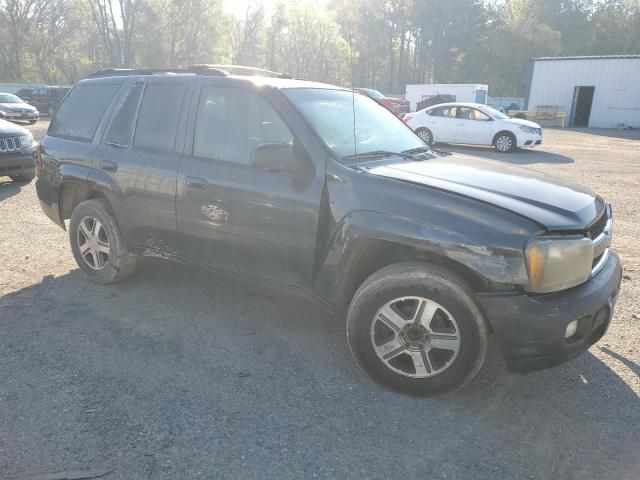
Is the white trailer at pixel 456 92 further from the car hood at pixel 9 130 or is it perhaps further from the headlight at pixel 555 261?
the headlight at pixel 555 261

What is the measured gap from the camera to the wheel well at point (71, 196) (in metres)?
4.59

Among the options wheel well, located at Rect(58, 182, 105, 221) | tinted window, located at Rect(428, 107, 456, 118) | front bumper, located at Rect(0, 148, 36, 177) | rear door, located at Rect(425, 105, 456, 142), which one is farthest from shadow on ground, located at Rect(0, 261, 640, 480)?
tinted window, located at Rect(428, 107, 456, 118)

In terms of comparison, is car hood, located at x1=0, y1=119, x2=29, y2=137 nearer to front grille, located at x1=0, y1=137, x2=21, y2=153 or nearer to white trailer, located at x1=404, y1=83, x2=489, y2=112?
front grille, located at x1=0, y1=137, x2=21, y2=153

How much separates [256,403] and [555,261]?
1800 mm

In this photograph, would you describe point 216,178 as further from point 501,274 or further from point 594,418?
point 594,418

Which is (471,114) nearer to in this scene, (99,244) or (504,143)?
(504,143)

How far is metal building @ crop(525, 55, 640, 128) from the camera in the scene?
29.9 metres

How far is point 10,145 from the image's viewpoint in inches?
336

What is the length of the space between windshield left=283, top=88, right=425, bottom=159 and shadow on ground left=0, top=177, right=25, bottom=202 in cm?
655

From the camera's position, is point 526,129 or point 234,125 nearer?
point 234,125

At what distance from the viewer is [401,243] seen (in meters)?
2.85

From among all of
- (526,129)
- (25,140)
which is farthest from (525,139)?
(25,140)

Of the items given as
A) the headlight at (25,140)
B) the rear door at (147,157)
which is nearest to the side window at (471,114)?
the headlight at (25,140)

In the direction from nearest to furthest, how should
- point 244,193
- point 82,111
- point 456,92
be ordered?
point 244,193
point 82,111
point 456,92
